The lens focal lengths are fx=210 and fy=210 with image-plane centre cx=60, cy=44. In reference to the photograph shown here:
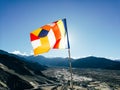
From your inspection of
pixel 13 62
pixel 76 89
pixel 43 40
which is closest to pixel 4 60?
pixel 13 62

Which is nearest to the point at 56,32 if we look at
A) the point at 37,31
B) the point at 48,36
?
the point at 48,36

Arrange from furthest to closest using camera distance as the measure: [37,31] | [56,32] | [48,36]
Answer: [48,36], [37,31], [56,32]

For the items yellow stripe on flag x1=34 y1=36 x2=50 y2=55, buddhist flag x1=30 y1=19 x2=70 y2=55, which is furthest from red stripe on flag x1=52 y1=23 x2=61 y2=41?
yellow stripe on flag x1=34 y1=36 x2=50 y2=55

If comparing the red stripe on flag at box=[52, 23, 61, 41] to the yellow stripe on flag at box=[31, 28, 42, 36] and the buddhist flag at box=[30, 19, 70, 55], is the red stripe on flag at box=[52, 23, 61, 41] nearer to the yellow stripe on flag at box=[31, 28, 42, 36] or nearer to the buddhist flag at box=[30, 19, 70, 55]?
the buddhist flag at box=[30, 19, 70, 55]

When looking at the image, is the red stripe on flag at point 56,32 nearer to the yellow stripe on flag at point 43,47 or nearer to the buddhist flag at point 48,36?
the buddhist flag at point 48,36

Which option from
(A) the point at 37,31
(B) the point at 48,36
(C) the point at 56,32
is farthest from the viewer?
(B) the point at 48,36

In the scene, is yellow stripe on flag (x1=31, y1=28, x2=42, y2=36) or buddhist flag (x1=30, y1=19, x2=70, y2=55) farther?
yellow stripe on flag (x1=31, y1=28, x2=42, y2=36)

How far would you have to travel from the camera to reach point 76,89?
43562mm

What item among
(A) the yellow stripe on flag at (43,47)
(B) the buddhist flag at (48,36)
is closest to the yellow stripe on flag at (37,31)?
(B) the buddhist flag at (48,36)

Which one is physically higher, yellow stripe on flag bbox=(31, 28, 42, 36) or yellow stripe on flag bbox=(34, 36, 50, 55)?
yellow stripe on flag bbox=(31, 28, 42, 36)

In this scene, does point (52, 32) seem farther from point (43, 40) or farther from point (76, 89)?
point (76, 89)

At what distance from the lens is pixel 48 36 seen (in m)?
14.6

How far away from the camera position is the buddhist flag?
1359 centimetres

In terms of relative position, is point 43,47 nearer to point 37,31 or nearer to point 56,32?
point 37,31
